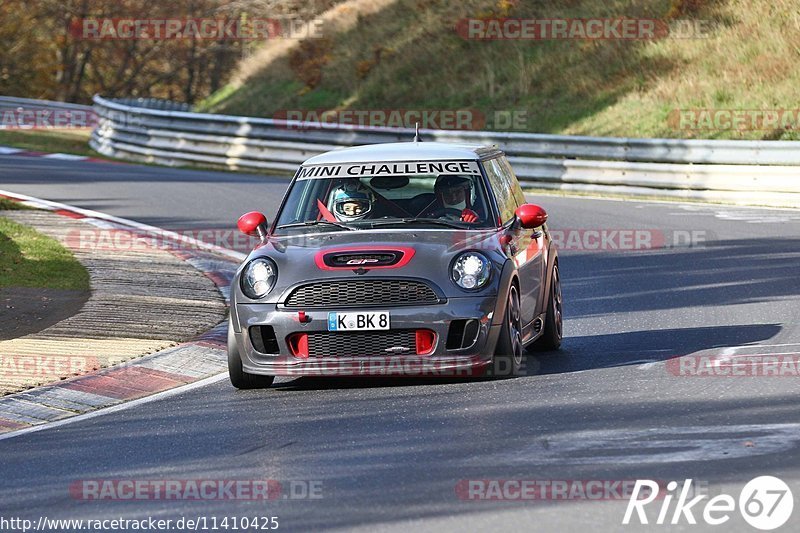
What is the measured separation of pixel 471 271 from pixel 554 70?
81.4 ft

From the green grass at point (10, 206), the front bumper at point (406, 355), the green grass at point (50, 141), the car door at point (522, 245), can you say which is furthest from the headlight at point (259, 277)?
the green grass at point (50, 141)

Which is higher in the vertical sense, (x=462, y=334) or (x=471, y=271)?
(x=471, y=271)

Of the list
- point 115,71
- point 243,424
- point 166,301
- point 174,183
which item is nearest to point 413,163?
point 243,424

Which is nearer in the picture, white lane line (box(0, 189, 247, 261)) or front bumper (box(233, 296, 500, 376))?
front bumper (box(233, 296, 500, 376))

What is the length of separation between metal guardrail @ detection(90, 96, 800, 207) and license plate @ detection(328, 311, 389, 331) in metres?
13.3

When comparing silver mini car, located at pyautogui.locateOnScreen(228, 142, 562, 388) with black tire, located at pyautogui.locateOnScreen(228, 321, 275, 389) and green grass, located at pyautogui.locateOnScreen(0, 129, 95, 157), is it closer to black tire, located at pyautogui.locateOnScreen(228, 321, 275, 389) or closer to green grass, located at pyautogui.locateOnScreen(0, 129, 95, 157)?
black tire, located at pyautogui.locateOnScreen(228, 321, 275, 389)

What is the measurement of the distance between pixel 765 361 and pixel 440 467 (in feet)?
11.7

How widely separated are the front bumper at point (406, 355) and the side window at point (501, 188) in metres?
1.22

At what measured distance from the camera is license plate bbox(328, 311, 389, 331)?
29.6 feet

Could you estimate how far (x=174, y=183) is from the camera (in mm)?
25234

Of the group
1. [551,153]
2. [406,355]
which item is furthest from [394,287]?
[551,153]

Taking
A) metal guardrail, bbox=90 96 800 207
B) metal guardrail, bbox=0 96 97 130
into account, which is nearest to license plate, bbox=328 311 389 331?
metal guardrail, bbox=90 96 800 207

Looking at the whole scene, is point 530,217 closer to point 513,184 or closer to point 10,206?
point 513,184

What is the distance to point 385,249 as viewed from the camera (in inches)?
365
